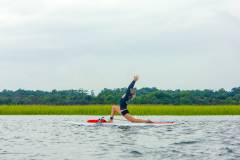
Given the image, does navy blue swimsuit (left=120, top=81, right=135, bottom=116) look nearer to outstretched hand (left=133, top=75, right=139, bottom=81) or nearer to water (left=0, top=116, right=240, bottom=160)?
outstretched hand (left=133, top=75, right=139, bottom=81)

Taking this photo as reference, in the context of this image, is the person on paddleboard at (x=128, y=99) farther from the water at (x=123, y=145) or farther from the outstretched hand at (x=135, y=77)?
the water at (x=123, y=145)

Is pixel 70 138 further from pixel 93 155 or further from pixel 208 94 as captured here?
pixel 208 94

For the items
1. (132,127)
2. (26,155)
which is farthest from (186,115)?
(26,155)

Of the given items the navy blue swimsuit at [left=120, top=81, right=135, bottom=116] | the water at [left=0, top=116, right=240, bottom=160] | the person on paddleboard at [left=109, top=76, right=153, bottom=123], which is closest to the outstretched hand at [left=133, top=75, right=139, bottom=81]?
the person on paddleboard at [left=109, top=76, right=153, bottom=123]

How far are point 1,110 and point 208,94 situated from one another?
31.1 metres

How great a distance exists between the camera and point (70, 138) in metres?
22.7

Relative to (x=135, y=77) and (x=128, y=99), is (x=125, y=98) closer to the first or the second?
(x=128, y=99)

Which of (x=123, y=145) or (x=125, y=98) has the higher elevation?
(x=125, y=98)

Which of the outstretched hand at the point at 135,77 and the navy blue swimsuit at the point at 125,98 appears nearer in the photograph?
the outstretched hand at the point at 135,77

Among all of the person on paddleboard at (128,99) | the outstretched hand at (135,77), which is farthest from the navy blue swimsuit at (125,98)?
the outstretched hand at (135,77)

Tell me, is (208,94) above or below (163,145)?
above

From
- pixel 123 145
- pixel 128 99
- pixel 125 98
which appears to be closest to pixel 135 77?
pixel 125 98

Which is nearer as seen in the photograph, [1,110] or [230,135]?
[230,135]

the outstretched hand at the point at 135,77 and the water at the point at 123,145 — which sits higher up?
the outstretched hand at the point at 135,77
